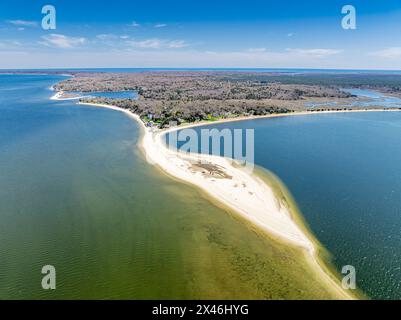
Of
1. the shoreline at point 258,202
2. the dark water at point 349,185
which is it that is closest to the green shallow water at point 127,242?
the shoreline at point 258,202

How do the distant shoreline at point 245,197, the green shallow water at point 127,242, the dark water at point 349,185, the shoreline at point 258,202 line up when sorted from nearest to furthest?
the green shallow water at point 127,242, the shoreline at point 258,202, the distant shoreline at point 245,197, the dark water at point 349,185

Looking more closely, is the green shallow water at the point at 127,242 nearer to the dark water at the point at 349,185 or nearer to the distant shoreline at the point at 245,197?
the distant shoreline at the point at 245,197

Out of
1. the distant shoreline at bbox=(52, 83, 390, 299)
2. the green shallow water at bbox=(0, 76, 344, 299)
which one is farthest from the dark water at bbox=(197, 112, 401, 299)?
the green shallow water at bbox=(0, 76, 344, 299)

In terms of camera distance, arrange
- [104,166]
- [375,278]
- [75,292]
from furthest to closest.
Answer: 1. [104,166]
2. [375,278]
3. [75,292]
